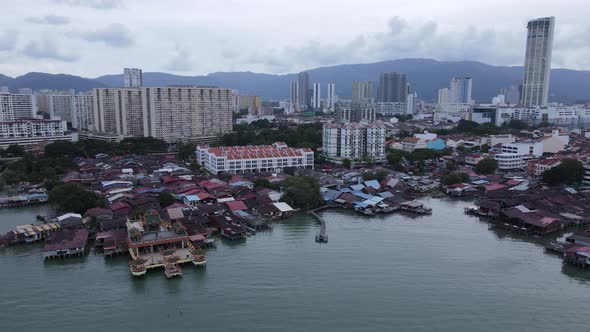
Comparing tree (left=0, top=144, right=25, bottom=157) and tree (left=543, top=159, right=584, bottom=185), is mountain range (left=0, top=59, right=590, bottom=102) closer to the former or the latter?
tree (left=0, top=144, right=25, bottom=157)

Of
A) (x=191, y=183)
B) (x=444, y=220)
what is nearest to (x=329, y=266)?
(x=444, y=220)

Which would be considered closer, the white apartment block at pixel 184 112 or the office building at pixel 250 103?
the white apartment block at pixel 184 112

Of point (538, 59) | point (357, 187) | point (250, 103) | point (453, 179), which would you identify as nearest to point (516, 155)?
point (453, 179)

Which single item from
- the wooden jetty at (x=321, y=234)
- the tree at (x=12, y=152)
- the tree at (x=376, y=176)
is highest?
the tree at (x=12, y=152)

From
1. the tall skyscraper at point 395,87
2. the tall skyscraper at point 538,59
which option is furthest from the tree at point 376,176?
the tall skyscraper at point 395,87

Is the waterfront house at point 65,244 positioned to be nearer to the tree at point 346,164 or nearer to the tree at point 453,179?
the tree at point 453,179

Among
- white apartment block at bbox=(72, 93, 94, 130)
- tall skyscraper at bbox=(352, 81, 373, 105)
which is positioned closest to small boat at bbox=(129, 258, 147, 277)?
white apartment block at bbox=(72, 93, 94, 130)
